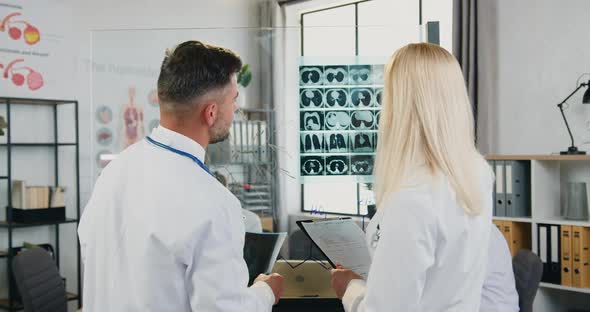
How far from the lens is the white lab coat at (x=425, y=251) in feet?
4.10

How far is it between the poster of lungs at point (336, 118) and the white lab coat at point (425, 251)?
4.28 ft

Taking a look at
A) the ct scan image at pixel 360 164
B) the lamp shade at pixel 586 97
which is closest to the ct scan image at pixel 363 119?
the ct scan image at pixel 360 164

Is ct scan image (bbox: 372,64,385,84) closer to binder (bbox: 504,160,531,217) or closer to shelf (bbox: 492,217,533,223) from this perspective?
binder (bbox: 504,160,531,217)

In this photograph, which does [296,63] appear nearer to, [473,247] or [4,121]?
[473,247]

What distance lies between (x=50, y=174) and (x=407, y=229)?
4125 millimetres

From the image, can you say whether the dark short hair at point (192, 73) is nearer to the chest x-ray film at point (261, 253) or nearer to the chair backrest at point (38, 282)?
the chest x-ray film at point (261, 253)

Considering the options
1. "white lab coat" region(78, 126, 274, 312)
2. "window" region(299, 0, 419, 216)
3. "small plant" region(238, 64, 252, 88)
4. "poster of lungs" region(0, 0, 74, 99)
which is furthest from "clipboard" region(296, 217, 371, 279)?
"poster of lungs" region(0, 0, 74, 99)

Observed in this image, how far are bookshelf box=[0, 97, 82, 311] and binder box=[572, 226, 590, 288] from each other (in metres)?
3.54

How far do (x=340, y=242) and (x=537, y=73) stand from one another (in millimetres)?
2783

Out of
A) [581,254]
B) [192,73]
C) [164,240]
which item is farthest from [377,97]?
[581,254]

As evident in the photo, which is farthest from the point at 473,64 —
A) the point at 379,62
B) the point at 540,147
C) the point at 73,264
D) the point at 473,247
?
the point at 73,264

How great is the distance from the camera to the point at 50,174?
4.73m

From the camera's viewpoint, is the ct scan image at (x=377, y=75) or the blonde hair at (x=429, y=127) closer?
the blonde hair at (x=429, y=127)

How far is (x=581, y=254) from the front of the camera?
11.5ft
